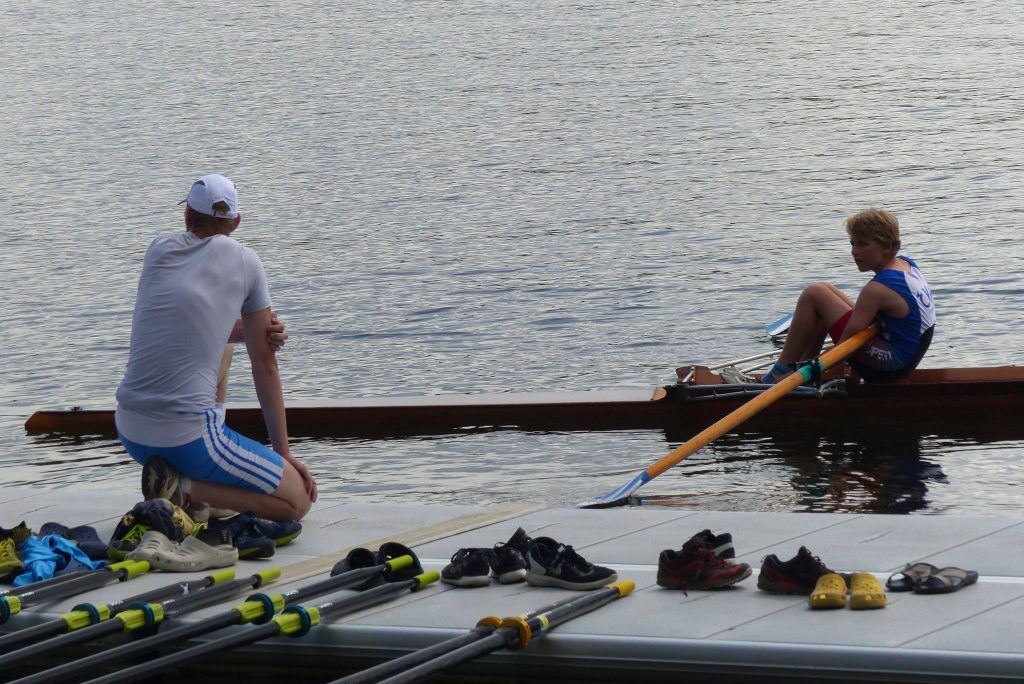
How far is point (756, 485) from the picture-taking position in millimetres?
8438

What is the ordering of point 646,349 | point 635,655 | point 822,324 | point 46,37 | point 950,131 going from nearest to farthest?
point 635,655 → point 822,324 → point 646,349 → point 950,131 → point 46,37

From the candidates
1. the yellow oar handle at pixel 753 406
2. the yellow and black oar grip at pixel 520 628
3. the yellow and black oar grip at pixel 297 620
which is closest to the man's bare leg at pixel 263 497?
the yellow and black oar grip at pixel 297 620

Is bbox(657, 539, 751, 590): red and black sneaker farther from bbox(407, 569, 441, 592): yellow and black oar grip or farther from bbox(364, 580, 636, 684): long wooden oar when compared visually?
bbox(407, 569, 441, 592): yellow and black oar grip

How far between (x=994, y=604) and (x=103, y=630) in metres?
3.00

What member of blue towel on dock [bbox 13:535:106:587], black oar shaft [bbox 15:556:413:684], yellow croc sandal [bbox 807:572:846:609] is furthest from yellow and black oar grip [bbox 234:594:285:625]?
yellow croc sandal [bbox 807:572:846:609]

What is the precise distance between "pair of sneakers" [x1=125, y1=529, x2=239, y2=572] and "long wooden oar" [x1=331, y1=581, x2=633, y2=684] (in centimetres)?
133

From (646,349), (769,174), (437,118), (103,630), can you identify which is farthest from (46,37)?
(103,630)

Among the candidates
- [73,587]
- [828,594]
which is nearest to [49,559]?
[73,587]

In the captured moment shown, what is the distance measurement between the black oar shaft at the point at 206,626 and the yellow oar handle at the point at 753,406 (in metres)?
2.50

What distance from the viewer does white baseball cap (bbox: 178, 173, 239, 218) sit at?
19.4 feet

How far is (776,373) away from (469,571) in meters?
4.46

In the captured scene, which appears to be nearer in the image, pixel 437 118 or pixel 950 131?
pixel 950 131

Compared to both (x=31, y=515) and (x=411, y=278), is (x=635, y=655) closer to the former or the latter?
(x=31, y=515)

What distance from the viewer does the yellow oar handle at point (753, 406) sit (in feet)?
25.0
